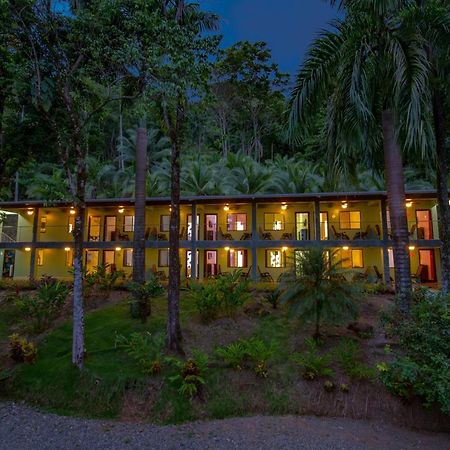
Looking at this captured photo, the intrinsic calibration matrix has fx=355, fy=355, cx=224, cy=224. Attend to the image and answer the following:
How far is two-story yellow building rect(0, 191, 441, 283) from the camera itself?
18172mm

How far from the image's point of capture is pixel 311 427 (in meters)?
7.39

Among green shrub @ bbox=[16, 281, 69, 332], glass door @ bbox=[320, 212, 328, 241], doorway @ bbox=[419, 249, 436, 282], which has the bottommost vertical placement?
green shrub @ bbox=[16, 281, 69, 332]

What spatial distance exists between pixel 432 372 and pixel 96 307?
37.7ft

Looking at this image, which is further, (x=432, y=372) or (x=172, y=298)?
(x=172, y=298)

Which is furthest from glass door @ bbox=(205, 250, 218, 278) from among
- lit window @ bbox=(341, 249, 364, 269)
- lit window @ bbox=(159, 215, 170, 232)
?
lit window @ bbox=(341, 249, 364, 269)

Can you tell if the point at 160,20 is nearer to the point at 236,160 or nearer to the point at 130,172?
the point at 236,160

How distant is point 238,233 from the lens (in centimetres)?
2088

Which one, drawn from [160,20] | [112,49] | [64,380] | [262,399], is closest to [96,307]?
[64,380]

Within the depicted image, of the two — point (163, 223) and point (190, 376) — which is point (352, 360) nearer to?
point (190, 376)

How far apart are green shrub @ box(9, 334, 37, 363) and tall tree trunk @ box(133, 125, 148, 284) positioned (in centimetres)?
421

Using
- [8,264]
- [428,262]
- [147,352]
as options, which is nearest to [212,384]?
[147,352]

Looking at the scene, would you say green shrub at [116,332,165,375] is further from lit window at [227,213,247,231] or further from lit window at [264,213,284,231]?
lit window at [264,213,284,231]

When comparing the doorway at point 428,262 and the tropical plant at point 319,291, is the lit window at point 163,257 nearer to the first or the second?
the tropical plant at point 319,291

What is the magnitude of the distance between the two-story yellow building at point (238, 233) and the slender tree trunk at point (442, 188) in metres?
6.51
